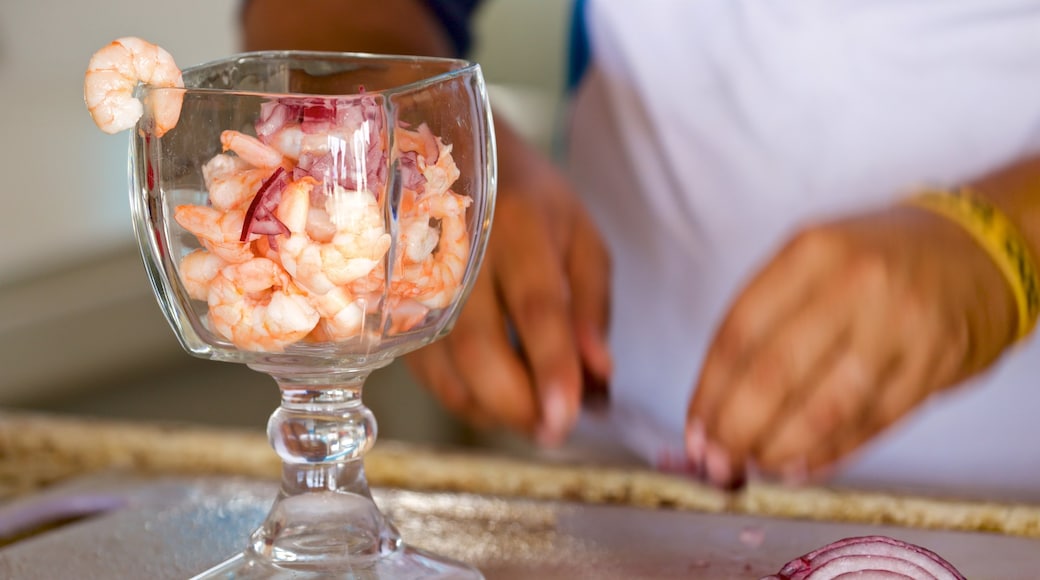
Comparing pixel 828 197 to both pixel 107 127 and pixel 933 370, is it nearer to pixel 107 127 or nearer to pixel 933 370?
pixel 933 370

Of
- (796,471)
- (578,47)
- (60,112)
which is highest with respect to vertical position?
(578,47)

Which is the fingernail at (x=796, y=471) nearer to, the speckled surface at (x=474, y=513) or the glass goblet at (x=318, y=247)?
the speckled surface at (x=474, y=513)

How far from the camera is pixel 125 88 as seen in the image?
0.37 meters

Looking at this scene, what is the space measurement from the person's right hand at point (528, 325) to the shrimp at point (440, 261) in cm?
24

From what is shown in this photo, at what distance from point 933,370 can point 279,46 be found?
0.50 m

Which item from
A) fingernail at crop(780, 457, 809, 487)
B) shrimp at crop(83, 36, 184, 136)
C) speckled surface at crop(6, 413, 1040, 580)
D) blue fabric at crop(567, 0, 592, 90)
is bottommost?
fingernail at crop(780, 457, 809, 487)

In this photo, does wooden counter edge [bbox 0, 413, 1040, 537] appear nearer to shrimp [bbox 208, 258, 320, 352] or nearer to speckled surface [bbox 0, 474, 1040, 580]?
speckled surface [bbox 0, 474, 1040, 580]

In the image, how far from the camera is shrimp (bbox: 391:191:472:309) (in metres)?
0.39

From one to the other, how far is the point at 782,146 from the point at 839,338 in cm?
27

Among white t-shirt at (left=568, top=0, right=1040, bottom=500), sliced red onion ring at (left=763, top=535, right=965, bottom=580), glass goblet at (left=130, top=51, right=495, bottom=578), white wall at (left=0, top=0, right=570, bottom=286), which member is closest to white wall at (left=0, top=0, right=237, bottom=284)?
white wall at (left=0, top=0, right=570, bottom=286)

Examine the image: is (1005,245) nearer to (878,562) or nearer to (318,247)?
(878,562)

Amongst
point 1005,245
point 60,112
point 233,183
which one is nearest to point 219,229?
point 233,183

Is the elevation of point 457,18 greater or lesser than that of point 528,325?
greater

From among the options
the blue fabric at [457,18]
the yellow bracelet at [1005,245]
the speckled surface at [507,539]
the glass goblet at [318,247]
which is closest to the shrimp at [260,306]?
the glass goblet at [318,247]
